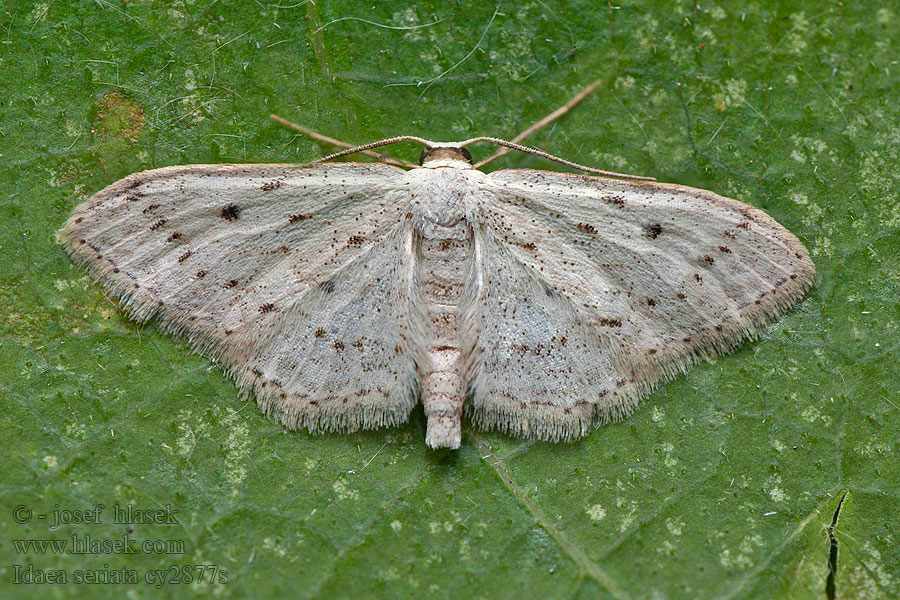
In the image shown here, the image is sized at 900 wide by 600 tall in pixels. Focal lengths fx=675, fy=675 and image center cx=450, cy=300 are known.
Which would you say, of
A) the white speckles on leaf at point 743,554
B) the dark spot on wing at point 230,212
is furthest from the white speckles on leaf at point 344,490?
the white speckles on leaf at point 743,554

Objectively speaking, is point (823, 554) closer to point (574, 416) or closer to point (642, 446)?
point (642, 446)

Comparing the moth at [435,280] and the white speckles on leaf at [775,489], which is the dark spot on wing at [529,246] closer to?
the moth at [435,280]

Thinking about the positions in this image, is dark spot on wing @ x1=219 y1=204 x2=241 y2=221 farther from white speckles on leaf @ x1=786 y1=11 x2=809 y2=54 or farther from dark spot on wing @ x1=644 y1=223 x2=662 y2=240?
white speckles on leaf @ x1=786 y1=11 x2=809 y2=54

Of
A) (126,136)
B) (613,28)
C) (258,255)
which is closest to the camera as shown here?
(258,255)

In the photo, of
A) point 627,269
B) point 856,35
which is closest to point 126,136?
point 627,269

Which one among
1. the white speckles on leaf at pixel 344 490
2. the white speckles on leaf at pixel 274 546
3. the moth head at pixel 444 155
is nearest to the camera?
the white speckles on leaf at pixel 274 546

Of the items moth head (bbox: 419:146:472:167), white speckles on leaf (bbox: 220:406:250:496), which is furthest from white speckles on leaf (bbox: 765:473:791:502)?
white speckles on leaf (bbox: 220:406:250:496)
